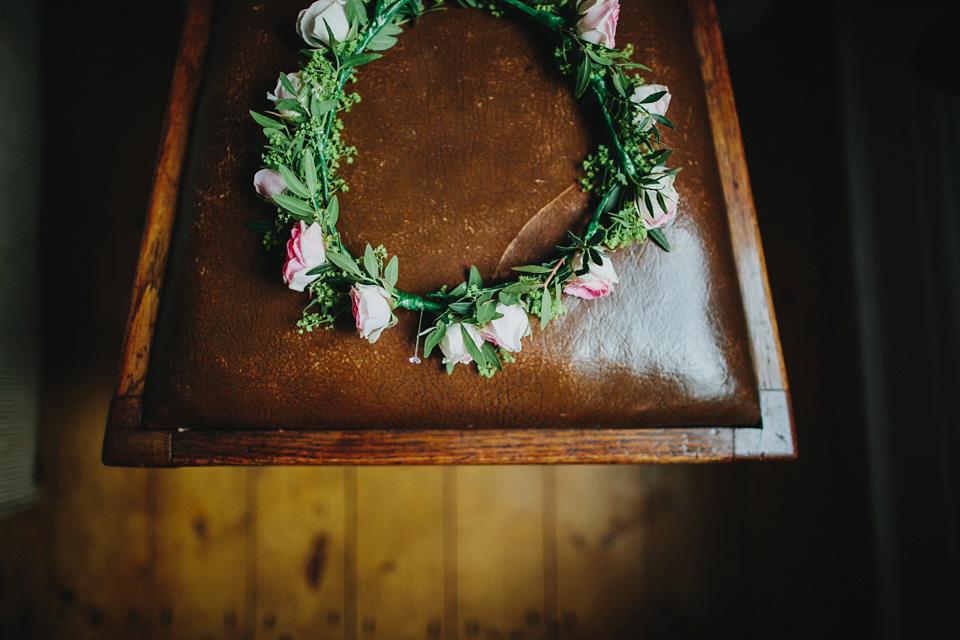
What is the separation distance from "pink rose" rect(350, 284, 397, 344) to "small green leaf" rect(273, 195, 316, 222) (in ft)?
0.30

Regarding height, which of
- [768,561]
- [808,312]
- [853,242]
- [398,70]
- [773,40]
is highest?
[773,40]

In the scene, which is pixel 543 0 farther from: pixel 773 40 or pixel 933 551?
pixel 933 551

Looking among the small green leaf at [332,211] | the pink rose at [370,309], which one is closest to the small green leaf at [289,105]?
the small green leaf at [332,211]

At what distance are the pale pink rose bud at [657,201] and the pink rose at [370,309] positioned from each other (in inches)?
11.5

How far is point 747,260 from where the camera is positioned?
0.66 m

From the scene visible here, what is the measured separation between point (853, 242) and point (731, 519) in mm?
556

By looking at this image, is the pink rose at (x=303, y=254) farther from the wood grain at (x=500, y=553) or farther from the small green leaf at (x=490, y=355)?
the wood grain at (x=500, y=553)

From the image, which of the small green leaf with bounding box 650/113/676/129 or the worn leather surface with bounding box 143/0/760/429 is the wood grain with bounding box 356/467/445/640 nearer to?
the worn leather surface with bounding box 143/0/760/429

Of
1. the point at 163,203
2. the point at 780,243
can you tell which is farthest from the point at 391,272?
the point at 780,243

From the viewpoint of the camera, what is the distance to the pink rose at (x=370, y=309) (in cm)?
52

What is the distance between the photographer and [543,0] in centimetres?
60

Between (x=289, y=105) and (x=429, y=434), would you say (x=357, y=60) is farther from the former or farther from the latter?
(x=429, y=434)

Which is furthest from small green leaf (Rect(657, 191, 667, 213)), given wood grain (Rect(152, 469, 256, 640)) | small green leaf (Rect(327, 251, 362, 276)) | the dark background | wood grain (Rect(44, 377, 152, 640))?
wood grain (Rect(44, 377, 152, 640))

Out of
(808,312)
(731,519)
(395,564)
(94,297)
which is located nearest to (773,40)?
(808,312)
